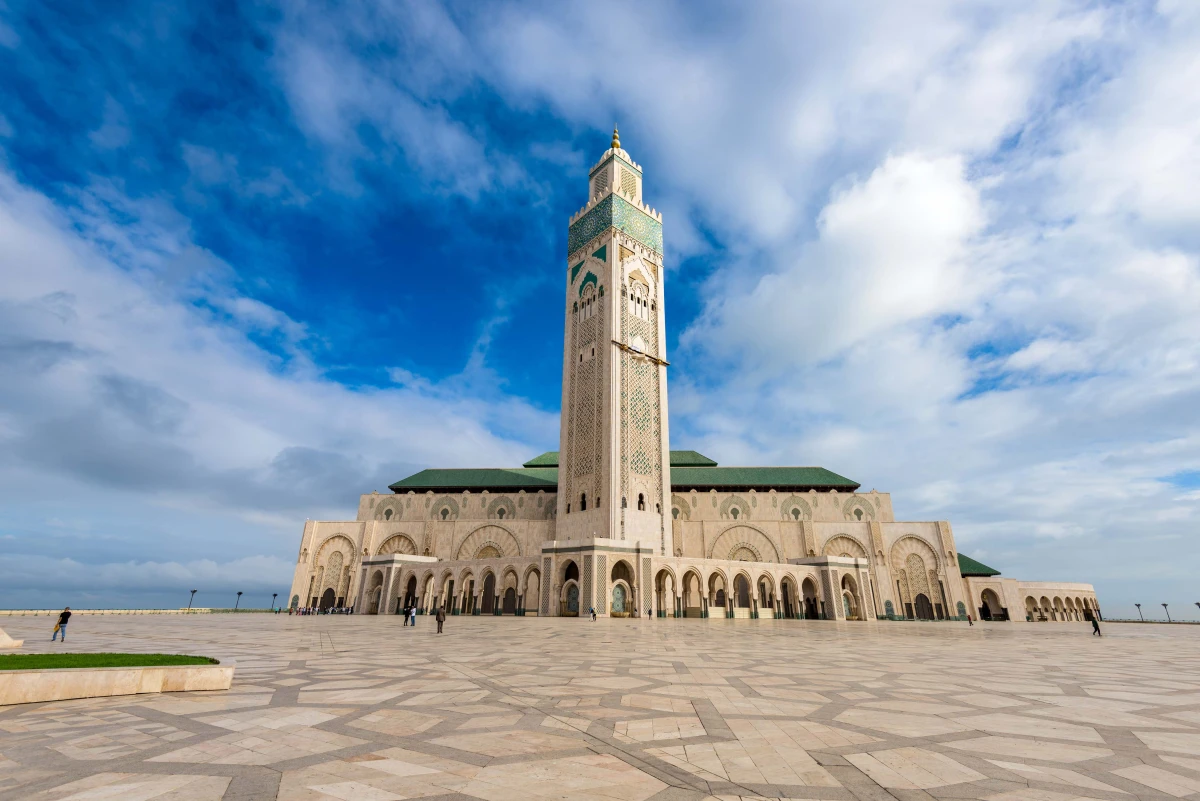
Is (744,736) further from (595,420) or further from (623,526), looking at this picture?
(595,420)

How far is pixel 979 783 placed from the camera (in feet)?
9.55

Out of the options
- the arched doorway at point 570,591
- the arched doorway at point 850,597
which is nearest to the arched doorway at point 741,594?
the arched doorway at point 850,597

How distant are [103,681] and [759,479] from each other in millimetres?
44014

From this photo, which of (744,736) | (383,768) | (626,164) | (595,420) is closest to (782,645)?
(744,736)

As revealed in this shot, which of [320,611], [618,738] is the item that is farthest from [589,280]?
[618,738]

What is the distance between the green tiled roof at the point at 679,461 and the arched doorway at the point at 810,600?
43.0ft

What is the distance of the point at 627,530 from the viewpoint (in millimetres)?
32875

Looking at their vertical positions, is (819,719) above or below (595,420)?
below

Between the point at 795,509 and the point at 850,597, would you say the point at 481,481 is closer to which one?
the point at 795,509

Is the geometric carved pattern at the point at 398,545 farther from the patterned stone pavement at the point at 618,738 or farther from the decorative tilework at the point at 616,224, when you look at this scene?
the patterned stone pavement at the point at 618,738

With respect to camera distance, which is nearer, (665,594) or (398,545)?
(665,594)

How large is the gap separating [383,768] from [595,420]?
108 feet

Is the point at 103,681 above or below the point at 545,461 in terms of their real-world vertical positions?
below

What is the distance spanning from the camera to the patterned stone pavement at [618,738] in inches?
112
